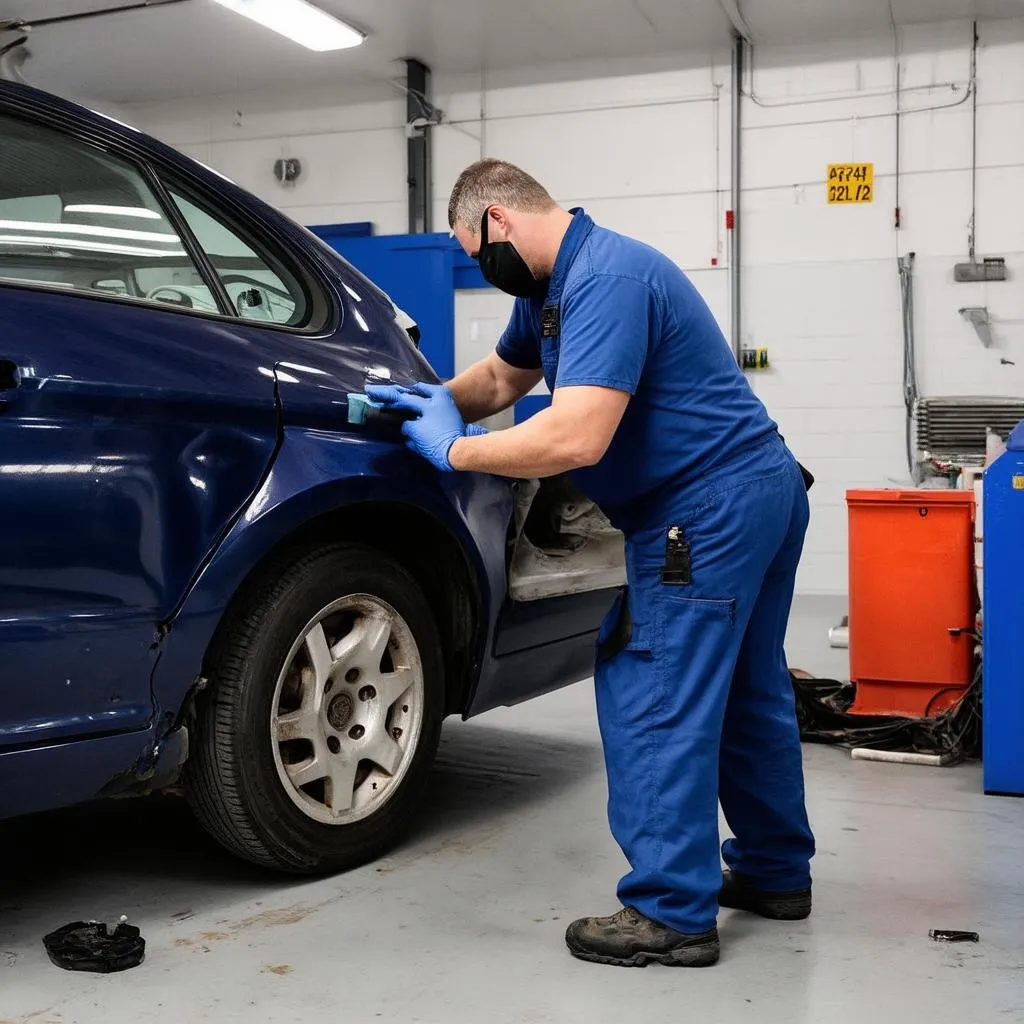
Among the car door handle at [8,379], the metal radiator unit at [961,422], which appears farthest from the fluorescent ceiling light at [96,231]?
the metal radiator unit at [961,422]

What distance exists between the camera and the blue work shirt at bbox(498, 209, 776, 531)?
229cm

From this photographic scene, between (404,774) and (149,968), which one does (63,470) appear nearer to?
(149,968)

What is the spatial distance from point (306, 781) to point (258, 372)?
84 cm

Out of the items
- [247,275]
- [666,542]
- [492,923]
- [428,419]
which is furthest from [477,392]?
[492,923]

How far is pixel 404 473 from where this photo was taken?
2662 millimetres

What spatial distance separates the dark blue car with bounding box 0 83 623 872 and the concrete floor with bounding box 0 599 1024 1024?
21 centimetres

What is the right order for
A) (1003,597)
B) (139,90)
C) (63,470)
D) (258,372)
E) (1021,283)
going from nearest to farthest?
(63,470) < (258,372) < (1003,597) < (1021,283) < (139,90)

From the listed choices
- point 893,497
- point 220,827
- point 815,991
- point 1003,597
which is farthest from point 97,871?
point 893,497

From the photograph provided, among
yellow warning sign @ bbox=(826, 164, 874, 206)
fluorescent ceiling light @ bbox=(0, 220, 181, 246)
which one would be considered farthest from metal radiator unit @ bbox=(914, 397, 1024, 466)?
fluorescent ceiling light @ bbox=(0, 220, 181, 246)

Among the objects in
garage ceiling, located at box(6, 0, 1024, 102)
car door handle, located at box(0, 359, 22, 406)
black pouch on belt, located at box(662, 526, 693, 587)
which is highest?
garage ceiling, located at box(6, 0, 1024, 102)

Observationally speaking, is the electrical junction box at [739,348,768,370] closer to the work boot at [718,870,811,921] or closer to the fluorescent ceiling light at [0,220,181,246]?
the work boot at [718,870,811,921]

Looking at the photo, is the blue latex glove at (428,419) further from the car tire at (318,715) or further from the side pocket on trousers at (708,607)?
the side pocket on trousers at (708,607)

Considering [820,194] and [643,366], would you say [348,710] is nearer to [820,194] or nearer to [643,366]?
[643,366]

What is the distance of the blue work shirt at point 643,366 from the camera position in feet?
7.52
